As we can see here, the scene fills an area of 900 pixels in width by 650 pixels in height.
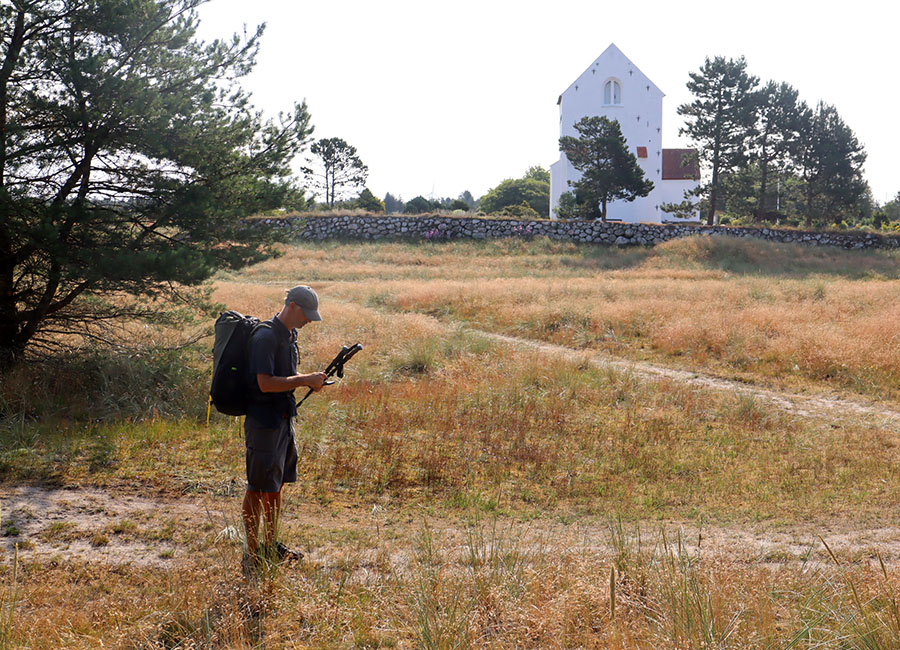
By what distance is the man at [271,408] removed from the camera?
158 inches

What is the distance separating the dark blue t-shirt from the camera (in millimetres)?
4020

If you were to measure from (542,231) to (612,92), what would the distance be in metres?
19.7

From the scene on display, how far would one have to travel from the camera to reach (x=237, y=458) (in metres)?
6.70

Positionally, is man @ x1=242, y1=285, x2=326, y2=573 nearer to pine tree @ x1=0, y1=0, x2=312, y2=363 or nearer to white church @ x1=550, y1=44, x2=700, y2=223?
pine tree @ x1=0, y1=0, x2=312, y2=363

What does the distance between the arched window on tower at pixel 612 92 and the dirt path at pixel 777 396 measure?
42.3 meters

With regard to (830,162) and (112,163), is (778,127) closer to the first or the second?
(830,162)

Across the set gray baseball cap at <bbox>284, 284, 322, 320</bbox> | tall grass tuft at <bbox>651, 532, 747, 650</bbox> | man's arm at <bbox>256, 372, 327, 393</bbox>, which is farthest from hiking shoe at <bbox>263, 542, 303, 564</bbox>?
tall grass tuft at <bbox>651, 532, 747, 650</bbox>

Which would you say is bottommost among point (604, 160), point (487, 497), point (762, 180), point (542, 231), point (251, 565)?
point (487, 497)

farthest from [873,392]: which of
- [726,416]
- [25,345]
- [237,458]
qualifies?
[25,345]

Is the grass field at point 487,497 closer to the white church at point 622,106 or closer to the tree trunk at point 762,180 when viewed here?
the tree trunk at point 762,180

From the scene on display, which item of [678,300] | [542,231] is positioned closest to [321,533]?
[678,300]

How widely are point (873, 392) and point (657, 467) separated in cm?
562

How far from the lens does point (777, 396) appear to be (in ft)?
34.2

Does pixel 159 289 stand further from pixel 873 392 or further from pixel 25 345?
pixel 873 392
